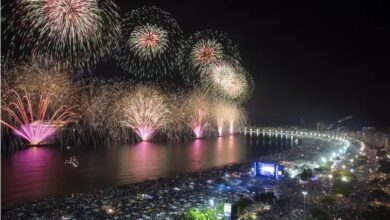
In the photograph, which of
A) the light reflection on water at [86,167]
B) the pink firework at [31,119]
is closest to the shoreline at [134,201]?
the light reflection on water at [86,167]

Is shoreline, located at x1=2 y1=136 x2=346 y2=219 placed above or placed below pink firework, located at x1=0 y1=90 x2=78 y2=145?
below

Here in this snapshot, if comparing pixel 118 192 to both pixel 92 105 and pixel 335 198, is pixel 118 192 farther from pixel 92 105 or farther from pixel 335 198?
pixel 92 105

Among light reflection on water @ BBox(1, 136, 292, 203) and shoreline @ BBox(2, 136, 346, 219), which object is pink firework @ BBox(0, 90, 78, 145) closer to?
light reflection on water @ BBox(1, 136, 292, 203)

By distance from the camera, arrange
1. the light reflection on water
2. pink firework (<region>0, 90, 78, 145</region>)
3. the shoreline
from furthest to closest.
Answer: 1. pink firework (<region>0, 90, 78, 145</region>)
2. the light reflection on water
3. the shoreline

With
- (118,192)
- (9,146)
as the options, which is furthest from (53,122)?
(118,192)

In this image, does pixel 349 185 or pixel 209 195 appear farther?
pixel 349 185

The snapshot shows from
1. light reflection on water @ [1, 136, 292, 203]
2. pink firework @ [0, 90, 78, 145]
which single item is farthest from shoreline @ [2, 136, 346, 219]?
pink firework @ [0, 90, 78, 145]
